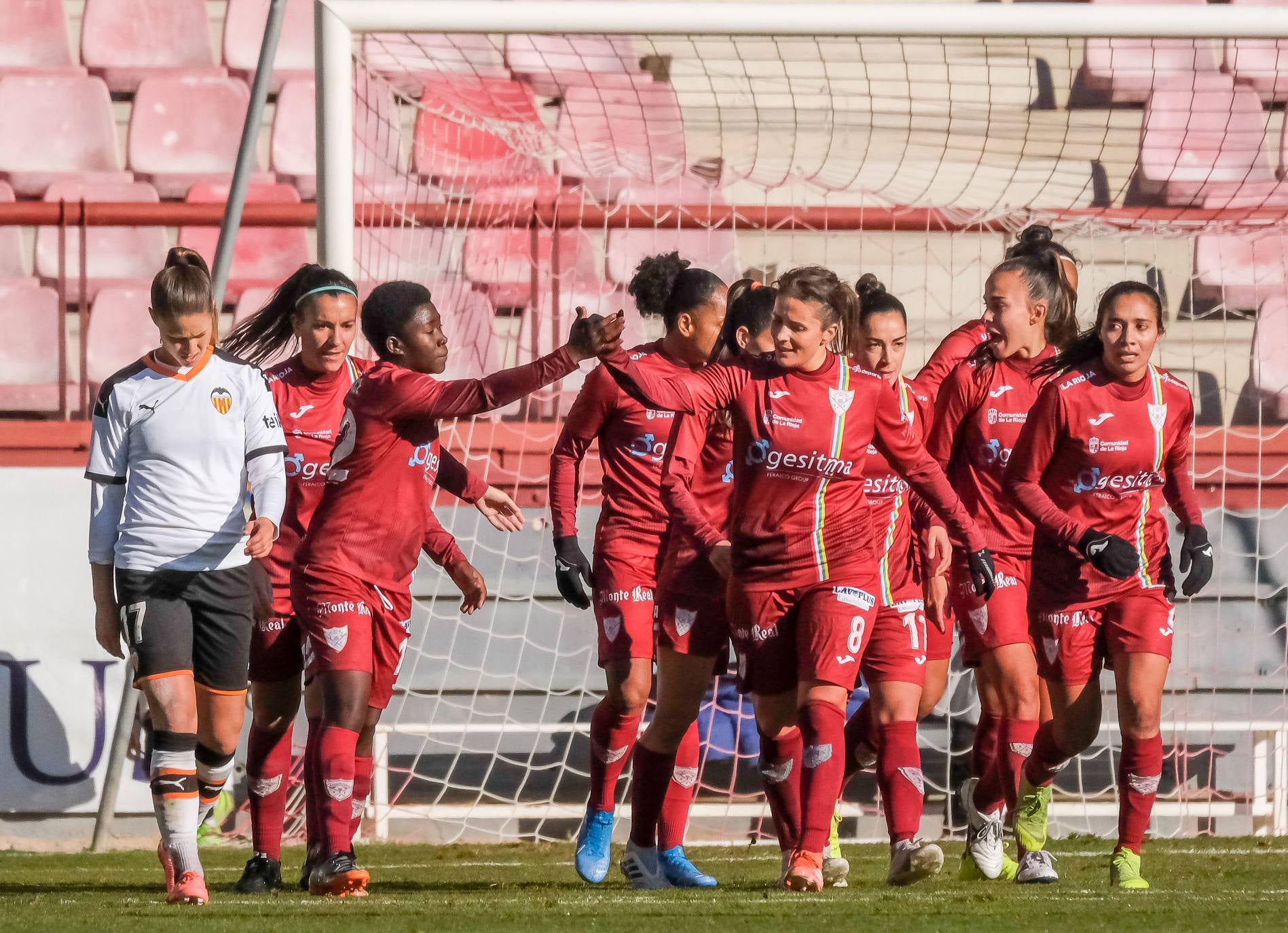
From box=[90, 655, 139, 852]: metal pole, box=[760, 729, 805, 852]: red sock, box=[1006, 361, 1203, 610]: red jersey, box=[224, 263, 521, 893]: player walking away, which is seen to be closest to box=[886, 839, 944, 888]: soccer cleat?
box=[760, 729, 805, 852]: red sock

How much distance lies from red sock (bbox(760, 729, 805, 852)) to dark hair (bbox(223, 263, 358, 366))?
1980mm

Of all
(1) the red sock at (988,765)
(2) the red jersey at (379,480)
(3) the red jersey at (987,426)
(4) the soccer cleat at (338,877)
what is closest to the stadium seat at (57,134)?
(2) the red jersey at (379,480)

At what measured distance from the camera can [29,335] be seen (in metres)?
10.2

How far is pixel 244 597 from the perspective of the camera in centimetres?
480

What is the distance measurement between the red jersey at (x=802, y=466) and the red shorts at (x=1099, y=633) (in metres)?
0.51

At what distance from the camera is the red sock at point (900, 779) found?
16.6 feet

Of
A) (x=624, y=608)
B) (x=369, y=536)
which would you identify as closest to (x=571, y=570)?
(x=624, y=608)

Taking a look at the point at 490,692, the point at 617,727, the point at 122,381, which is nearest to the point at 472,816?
the point at 490,692

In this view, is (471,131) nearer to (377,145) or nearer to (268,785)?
(377,145)

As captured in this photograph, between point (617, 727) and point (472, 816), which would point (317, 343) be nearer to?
point (617, 727)

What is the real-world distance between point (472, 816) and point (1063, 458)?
12.4ft

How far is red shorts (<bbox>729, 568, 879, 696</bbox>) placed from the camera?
15.8 feet

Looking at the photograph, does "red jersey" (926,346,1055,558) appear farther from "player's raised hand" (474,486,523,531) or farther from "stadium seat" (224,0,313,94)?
"stadium seat" (224,0,313,94)

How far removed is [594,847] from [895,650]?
119cm
